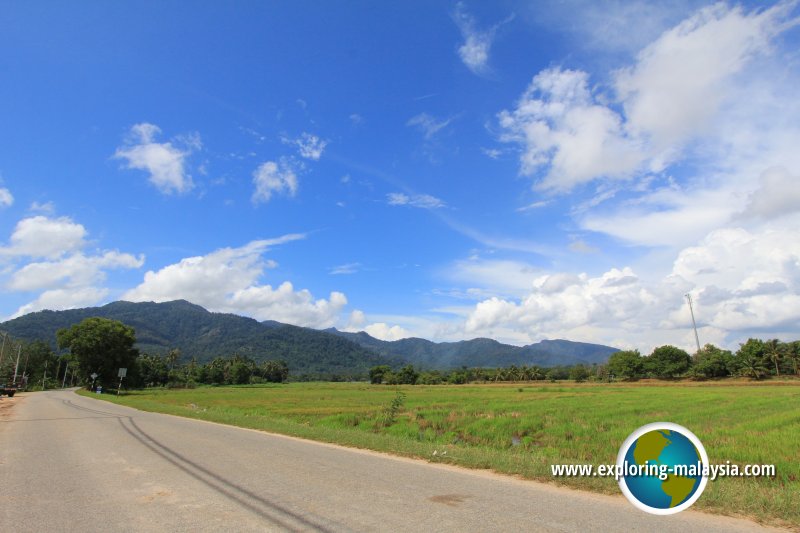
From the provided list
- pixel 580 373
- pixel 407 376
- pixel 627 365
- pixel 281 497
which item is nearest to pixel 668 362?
pixel 627 365

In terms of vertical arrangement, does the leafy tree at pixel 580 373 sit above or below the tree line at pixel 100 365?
below

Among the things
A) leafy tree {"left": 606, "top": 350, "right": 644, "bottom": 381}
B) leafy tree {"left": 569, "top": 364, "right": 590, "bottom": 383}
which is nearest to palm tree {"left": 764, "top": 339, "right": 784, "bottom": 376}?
leafy tree {"left": 606, "top": 350, "right": 644, "bottom": 381}

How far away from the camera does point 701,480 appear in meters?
6.82

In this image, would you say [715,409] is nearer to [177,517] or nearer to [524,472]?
[524,472]

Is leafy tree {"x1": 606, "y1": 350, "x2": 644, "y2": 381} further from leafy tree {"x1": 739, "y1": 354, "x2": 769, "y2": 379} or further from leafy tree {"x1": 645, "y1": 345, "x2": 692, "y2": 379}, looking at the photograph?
leafy tree {"x1": 739, "y1": 354, "x2": 769, "y2": 379}

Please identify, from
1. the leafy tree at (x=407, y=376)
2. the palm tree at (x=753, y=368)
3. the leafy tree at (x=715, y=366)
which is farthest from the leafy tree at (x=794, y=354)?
the leafy tree at (x=407, y=376)

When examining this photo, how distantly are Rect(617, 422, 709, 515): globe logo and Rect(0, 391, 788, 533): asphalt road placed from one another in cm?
39

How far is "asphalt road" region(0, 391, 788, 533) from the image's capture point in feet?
18.3

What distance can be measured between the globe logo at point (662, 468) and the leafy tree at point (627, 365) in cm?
12080

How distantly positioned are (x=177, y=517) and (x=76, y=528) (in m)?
1.15

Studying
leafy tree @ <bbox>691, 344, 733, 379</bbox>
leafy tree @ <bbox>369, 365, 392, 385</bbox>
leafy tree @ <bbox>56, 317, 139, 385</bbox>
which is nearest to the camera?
leafy tree @ <bbox>56, 317, 139, 385</bbox>

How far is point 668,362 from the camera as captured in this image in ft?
355

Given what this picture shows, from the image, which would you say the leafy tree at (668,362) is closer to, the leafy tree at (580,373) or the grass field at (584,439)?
the leafy tree at (580,373)

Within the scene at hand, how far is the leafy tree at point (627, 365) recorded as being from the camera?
112375 millimetres
